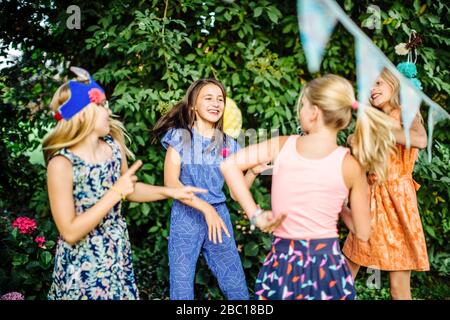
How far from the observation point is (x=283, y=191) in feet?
6.93

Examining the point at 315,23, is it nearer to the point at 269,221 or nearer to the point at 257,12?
the point at 269,221

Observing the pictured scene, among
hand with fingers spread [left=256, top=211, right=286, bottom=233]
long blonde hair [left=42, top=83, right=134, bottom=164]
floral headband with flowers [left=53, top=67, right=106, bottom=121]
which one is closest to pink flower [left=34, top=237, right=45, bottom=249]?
long blonde hair [left=42, top=83, right=134, bottom=164]

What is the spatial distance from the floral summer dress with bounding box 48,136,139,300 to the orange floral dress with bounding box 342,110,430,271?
1279 mm

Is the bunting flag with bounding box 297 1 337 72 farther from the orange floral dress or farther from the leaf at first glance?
the leaf

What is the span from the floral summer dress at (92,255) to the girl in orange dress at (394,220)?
50.6 inches

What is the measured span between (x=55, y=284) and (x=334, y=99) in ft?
4.74

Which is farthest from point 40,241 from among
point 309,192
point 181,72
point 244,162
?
point 309,192

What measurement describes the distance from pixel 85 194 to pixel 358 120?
1194 mm

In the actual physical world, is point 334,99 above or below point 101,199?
above

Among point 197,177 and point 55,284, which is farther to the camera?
point 197,177

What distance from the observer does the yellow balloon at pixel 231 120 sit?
329cm

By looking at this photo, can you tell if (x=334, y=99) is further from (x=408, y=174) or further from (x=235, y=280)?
(x=235, y=280)
